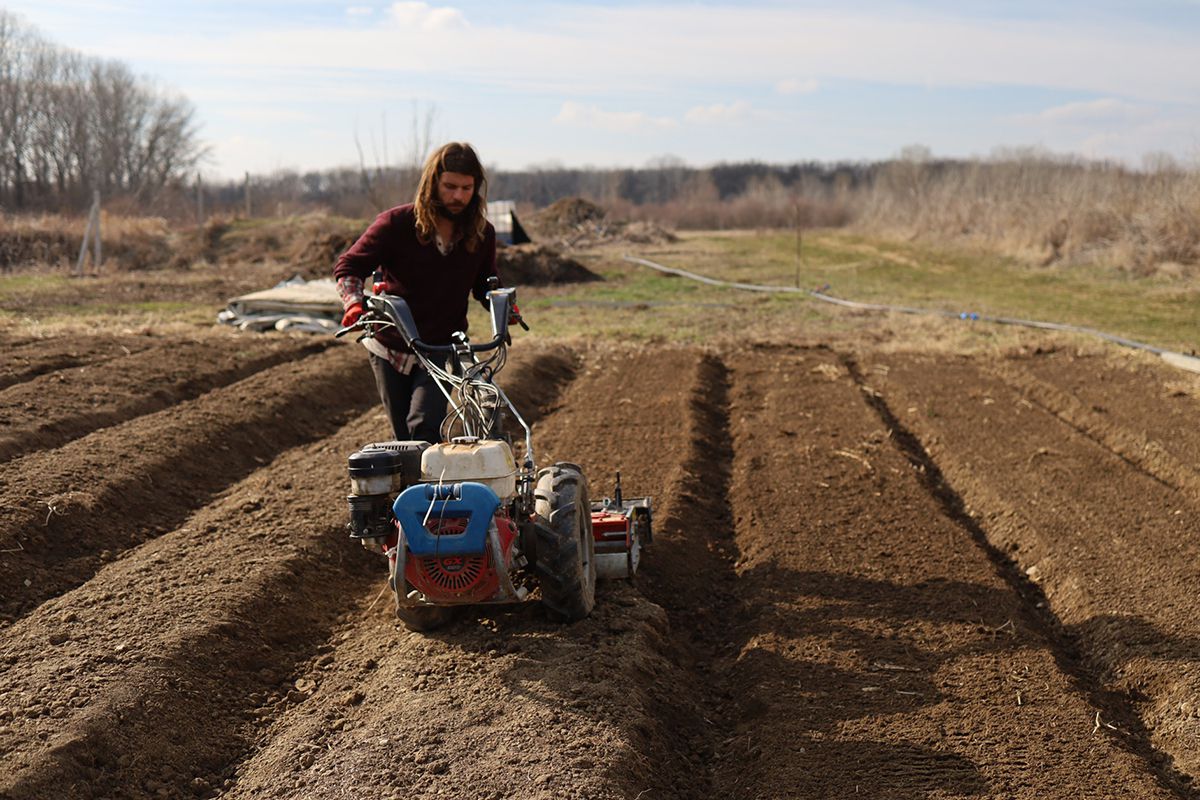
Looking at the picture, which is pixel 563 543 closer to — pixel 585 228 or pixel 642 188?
pixel 585 228

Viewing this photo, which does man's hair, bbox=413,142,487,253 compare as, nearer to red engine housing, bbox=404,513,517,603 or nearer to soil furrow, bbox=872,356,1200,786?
red engine housing, bbox=404,513,517,603

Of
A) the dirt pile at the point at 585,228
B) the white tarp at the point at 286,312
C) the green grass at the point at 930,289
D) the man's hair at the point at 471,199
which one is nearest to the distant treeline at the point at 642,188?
the dirt pile at the point at 585,228

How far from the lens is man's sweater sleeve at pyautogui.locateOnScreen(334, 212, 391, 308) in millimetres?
5297

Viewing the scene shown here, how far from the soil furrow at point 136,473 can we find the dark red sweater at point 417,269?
2418 mm

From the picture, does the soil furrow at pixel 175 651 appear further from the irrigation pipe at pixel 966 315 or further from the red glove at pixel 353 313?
the irrigation pipe at pixel 966 315

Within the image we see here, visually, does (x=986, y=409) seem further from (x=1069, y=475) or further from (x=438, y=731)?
(x=438, y=731)

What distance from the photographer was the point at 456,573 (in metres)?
4.84

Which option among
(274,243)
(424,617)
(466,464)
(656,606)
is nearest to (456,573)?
(466,464)

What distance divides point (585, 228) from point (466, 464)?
4297cm

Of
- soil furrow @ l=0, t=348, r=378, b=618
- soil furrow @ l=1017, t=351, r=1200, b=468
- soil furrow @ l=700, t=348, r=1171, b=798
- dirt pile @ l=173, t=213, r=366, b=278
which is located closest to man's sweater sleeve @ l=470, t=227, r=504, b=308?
soil furrow @ l=700, t=348, r=1171, b=798

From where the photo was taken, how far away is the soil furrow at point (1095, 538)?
5.12 m

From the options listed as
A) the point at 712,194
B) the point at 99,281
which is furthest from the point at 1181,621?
the point at 712,194

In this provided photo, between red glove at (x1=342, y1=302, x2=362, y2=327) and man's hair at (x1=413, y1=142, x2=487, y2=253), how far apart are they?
20.9 inches

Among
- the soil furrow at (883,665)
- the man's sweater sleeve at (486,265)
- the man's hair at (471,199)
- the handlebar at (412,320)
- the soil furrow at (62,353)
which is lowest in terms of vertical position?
the soil furrow at (883,665)
